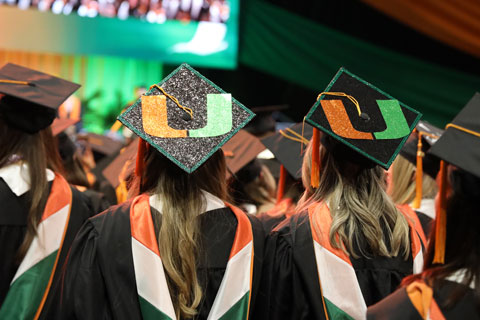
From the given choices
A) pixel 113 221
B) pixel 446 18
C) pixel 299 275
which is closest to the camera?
pixel 113 221

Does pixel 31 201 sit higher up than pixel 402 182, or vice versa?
pixel 402 182

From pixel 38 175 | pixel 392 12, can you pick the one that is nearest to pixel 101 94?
pixel 392 12

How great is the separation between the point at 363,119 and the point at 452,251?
0.97 metres

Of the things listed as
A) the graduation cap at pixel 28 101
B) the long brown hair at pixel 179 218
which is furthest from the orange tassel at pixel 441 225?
the graduation cap at pixel 28 101

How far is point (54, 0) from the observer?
38.2ft

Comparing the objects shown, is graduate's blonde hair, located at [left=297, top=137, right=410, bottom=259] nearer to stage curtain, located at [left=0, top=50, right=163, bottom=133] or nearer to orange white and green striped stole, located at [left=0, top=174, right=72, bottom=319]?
orange white and green striped stole, located at [left=0, top=174, right=72, bottom=319]

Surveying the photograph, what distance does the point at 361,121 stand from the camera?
2570 mm

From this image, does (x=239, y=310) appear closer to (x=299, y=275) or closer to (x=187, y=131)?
(x=299, y=275)

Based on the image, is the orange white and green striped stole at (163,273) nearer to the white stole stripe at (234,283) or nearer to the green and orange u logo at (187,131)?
the white stole stripe at (234,283)

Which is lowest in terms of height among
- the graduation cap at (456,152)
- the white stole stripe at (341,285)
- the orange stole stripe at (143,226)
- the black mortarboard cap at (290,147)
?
the black mortarboard cap at (290,147)

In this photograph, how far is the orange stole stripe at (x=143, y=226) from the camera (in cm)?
233

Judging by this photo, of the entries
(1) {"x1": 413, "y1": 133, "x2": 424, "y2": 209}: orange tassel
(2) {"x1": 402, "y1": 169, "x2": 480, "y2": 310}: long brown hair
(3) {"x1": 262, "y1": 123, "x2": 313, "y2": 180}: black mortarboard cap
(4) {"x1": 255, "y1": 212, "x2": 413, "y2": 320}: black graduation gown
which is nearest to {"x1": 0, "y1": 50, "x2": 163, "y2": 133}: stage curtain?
(3) {"x1": 262, "y1": 123, "x2": 313, "y2": 180}: black mortarboard cap

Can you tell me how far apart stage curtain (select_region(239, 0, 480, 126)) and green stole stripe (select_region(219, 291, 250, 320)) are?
19.4 feet

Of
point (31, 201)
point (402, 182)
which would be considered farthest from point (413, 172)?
point (31, 201)
